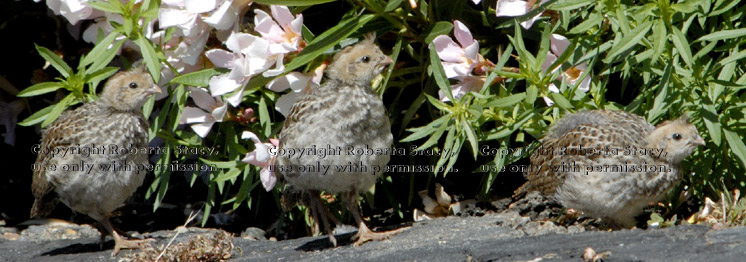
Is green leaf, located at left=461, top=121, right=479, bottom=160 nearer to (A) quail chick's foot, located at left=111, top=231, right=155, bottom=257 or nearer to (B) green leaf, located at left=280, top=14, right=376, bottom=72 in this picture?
(B) green leaf, located at left=280, top=14, right=376, bottom=72

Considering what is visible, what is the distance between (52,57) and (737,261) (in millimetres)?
3860

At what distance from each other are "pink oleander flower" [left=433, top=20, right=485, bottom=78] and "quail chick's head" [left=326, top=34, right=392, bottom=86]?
0.28 metres

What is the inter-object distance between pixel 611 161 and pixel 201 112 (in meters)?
2.24

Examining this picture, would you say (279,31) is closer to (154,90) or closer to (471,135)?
(154,90)

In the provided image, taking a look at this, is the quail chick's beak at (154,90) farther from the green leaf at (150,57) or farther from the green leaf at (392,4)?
the green leaf at (392,4)

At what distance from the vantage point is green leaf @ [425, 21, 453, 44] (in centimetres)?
513

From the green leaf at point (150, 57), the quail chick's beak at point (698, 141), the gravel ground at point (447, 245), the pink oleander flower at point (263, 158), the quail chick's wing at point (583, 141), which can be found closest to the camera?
the gravel ground at point (447, 245)

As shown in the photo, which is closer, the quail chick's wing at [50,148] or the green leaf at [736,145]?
the green leaf at [736,145]

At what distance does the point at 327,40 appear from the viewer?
16.6ft

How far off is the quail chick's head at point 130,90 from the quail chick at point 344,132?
0.96m

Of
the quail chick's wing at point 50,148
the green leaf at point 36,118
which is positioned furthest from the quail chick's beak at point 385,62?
the green leaf at point 36,118

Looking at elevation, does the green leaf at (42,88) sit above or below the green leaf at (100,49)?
below

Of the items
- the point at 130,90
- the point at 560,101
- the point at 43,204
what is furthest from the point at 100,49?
the point at 560,101

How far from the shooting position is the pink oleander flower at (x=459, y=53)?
5027mm
